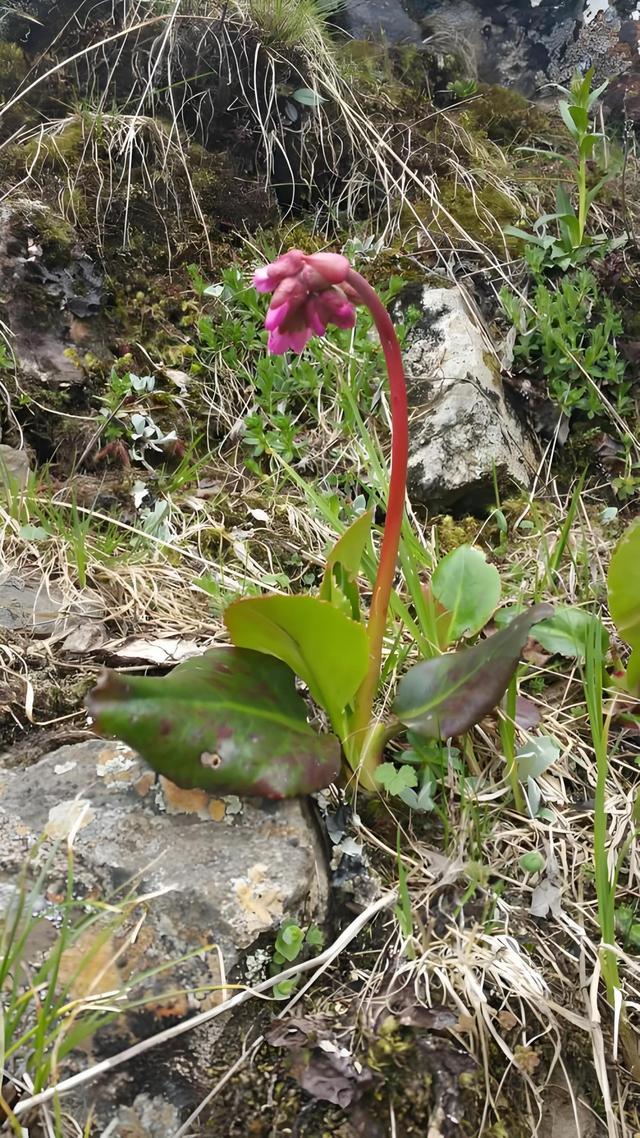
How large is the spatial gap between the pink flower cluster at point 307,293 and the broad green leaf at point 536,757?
2.54ft

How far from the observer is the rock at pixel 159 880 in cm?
98

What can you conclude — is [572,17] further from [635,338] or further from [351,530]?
[351,530]

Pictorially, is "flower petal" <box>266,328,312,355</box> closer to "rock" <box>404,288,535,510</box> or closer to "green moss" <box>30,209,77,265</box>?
"rock" <box>404,288,535,510</box>

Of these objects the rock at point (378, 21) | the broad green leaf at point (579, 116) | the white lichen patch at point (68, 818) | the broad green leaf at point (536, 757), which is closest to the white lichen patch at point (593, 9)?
the rock at point (378, 21)

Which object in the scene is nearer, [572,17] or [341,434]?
[341,434]

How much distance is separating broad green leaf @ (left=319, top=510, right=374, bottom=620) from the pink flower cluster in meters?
0.30

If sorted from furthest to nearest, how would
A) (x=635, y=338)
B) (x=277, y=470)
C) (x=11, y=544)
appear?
(x=635, y=338), (x=277, y=470), (x=11, y=544)

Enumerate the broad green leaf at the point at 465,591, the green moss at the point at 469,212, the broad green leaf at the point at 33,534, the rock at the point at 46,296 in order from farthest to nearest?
the green moss at the point at 469,212, the rock at the point at 46,296, the broad green leaf at the point at 33,534, the broad green leaf at the point at 465,591

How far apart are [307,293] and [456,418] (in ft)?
3.74

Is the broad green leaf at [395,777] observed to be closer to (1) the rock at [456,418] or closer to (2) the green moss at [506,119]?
(1) the rock at [456,418]

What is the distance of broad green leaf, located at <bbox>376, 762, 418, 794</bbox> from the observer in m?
1.24

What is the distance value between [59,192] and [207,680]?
6.52 ft

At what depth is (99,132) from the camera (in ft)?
8.42

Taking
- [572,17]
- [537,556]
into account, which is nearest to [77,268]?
[537,556]
